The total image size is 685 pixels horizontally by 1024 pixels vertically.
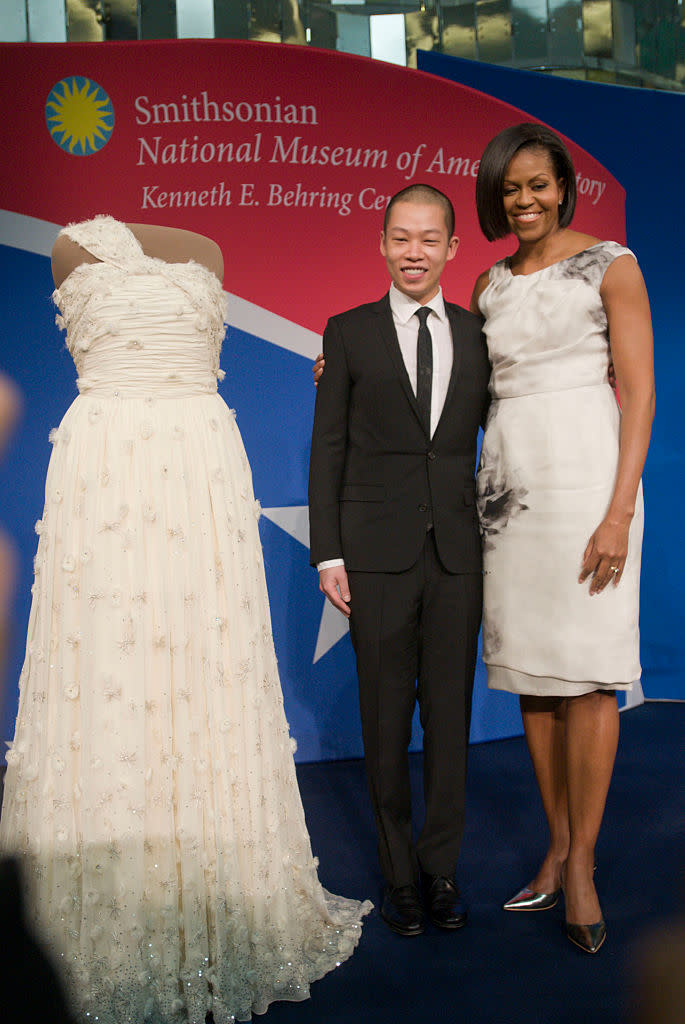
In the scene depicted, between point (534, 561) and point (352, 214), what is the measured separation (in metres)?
1.89

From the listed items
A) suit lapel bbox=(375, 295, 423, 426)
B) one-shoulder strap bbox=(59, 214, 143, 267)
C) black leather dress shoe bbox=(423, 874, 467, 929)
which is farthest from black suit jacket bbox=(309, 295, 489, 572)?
black leather dress shoe bbox=(423, 874, 467, 929)

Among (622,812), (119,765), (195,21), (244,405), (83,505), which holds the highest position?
(195,21)

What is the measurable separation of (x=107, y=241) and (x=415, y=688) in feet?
4.34

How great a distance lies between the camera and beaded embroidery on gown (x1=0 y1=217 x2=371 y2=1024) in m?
1.84

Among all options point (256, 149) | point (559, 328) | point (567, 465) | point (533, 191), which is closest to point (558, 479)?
point (567, 465)

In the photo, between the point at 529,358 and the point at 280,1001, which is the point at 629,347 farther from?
the point at 280,1001


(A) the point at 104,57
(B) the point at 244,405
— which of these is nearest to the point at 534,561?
(B) the point at 244,405

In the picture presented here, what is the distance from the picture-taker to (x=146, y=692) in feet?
6.11

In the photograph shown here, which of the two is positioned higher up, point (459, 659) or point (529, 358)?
point (529, 358)

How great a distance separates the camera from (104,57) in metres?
3.22

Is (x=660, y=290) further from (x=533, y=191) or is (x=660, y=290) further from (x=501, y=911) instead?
(x=501, y=911)

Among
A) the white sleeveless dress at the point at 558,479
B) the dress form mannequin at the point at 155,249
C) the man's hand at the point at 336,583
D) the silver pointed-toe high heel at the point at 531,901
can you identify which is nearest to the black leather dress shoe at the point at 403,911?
the silver pointed-toe high heel at the point at 531,901

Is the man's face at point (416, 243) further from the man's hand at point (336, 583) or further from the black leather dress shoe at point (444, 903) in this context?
the black leather dress shoe at point (444, 903)

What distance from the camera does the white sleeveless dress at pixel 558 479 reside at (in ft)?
7.11
